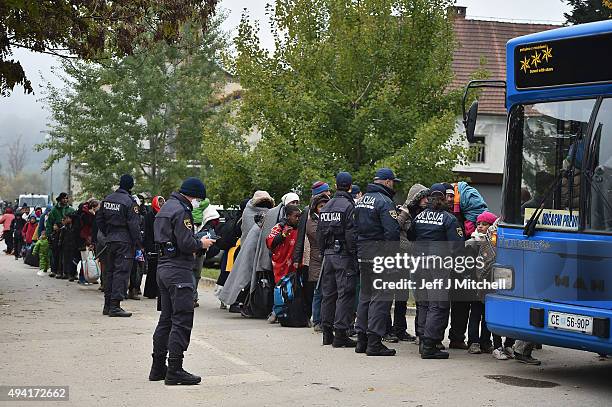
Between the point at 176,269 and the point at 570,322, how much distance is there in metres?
3.57

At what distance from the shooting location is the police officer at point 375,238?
1094 cm

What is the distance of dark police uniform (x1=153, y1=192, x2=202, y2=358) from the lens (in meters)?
8.88

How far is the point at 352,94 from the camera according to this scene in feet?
73.4

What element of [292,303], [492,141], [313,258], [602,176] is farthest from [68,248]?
[492,141]

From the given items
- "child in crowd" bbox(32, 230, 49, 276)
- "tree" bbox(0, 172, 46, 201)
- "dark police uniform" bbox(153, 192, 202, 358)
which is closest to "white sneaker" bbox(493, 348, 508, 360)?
"dark police uniform" bbox(153, 192, 202, 358)

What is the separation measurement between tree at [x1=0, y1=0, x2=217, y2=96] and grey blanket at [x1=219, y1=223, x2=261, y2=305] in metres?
3.57

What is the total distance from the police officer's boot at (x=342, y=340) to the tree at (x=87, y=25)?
6.17 meters

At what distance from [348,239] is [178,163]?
2826 cm

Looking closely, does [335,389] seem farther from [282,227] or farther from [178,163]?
[178,163]

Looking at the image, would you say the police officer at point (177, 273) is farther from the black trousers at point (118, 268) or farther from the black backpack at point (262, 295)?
the black trousers at point (118, 268)

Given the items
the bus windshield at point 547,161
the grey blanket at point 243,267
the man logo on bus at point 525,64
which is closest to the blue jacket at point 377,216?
the bus windshield at point 547,161

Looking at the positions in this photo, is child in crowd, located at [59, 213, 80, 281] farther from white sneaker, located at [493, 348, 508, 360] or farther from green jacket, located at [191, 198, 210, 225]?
white sneaker, located at [493, 348, 508, 360]

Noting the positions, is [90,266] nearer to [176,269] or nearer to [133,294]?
[133,294]

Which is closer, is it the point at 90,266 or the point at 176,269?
the point at 176,269
